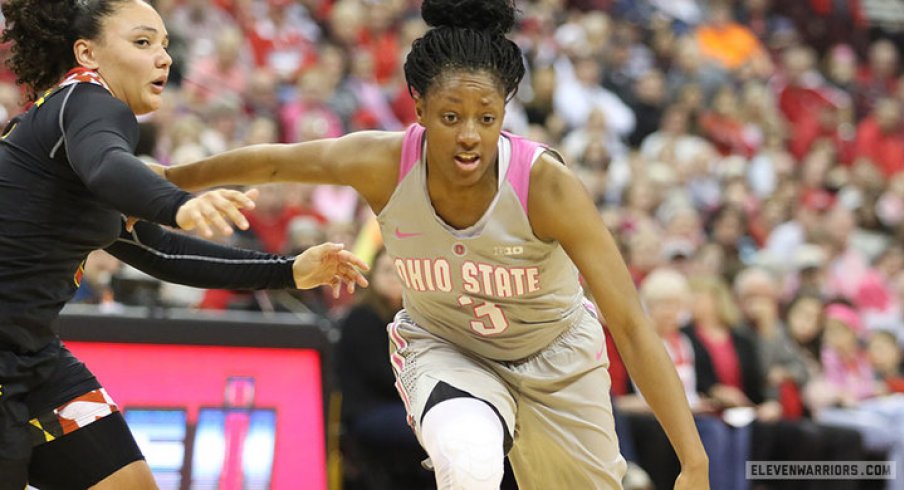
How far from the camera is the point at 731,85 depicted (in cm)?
1405

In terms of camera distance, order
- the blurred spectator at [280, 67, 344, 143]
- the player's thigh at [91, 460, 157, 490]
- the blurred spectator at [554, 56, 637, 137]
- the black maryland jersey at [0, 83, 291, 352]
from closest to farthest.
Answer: the black maryland jersey at [0, 83, 291, 352] → the player's thigh at [91, 460, 157, 490] → the blurred spectator at [280, 67, 344, 143] → the blurred spectator at [554, 56, 637, 137]

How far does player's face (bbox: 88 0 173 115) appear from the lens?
362cm

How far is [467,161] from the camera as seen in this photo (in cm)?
383

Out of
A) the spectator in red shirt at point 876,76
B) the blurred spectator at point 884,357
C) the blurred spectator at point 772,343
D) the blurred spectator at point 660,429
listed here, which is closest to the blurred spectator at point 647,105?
the spectator in red shirt at point 876,76

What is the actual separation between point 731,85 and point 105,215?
11.3 metres

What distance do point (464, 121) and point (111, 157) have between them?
3.55 ft

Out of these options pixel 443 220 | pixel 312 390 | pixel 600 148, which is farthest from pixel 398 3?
pixel 443 220

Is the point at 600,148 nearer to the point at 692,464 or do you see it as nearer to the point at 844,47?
the point at 844,47

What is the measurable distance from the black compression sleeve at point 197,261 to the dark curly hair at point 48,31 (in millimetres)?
555

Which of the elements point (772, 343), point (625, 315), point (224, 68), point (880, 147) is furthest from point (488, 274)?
point (880, 147)

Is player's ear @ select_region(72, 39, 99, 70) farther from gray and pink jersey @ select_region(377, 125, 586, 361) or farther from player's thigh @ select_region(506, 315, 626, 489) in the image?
player's thigh @ select_region(506, 315, 626, 489)

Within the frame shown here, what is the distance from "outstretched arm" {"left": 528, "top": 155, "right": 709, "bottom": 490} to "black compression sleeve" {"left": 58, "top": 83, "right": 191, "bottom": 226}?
3.98ft

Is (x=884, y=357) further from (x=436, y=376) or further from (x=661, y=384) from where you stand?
(x=436, y=376)

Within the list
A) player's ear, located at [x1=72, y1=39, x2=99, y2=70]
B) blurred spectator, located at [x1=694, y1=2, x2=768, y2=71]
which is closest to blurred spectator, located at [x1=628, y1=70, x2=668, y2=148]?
blurred spectator, located at [x1=694, y1=2, x2=768, y2=71]
